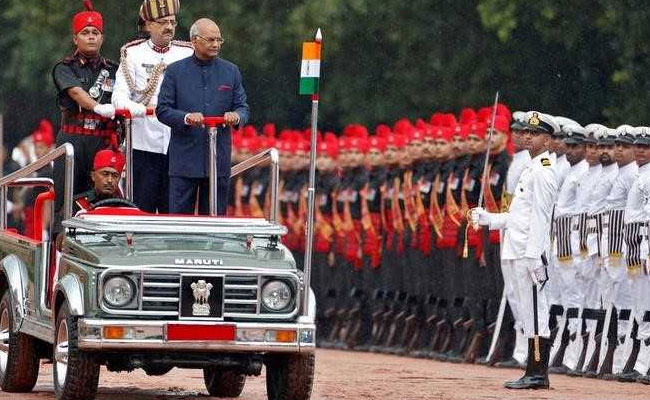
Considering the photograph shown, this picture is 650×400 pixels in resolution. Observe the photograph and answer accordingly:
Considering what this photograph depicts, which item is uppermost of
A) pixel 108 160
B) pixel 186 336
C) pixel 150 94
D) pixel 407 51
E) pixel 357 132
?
pixel 407 51

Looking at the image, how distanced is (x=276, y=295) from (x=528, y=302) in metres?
4.06

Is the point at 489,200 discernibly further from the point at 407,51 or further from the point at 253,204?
the point at 407,51

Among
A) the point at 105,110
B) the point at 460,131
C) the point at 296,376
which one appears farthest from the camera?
the point at 460,131

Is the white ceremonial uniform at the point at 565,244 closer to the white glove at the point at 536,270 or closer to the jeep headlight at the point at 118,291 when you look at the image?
the white glove at the point at 536,270

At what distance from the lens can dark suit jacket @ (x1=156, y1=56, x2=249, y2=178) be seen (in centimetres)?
1678

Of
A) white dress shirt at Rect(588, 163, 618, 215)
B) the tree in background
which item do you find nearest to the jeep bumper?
white dress shirt at Rect(588, 163, 618, 215)

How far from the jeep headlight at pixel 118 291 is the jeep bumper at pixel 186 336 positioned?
15cm

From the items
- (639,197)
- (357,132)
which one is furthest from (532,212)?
(357,132)

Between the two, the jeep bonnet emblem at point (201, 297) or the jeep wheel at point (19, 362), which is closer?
the jeep bonnet emblem at point (201, 297)

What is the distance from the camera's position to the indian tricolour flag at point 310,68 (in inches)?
625

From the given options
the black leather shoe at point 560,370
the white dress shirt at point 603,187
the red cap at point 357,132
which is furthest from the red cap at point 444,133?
the black leather shoe at point 560,370

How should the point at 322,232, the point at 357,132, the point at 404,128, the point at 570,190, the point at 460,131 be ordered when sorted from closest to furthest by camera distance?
the point at 570,190 < the point at 460,131 < the point at 404,128 < the point at 357,132 < the point at 322,232

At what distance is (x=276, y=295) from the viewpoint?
1539 cm

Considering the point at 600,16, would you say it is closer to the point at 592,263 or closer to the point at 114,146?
the point at 592,263
